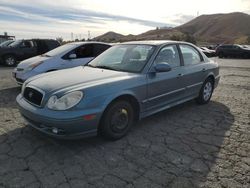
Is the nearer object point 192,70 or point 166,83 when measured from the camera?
point 166,83

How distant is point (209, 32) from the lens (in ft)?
369

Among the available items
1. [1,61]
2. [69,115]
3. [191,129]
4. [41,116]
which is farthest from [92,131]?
[1,61]

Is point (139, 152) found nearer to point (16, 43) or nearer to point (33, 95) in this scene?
point (33, 95)

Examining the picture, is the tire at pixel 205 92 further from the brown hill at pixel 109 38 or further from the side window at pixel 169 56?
the brown hill at pixel 109 38

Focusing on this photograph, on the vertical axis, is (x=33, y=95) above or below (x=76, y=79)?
below

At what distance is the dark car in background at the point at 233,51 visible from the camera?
25586 mm

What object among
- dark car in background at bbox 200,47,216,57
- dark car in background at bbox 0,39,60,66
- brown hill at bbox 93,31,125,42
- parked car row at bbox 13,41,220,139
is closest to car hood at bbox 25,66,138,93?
parked car row at bbox 13,41,220,139

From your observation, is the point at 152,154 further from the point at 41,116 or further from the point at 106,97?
the point at 41,116

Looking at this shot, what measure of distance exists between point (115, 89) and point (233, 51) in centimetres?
2570

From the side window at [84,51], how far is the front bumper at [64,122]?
13.7ft

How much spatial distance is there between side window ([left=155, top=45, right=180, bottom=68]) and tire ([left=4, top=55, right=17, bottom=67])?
11577mm

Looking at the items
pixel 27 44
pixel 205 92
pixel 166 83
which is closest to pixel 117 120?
pixel 166 83

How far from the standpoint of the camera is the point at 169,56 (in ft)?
16.0

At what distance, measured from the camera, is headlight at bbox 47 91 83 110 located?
11.1 ft
